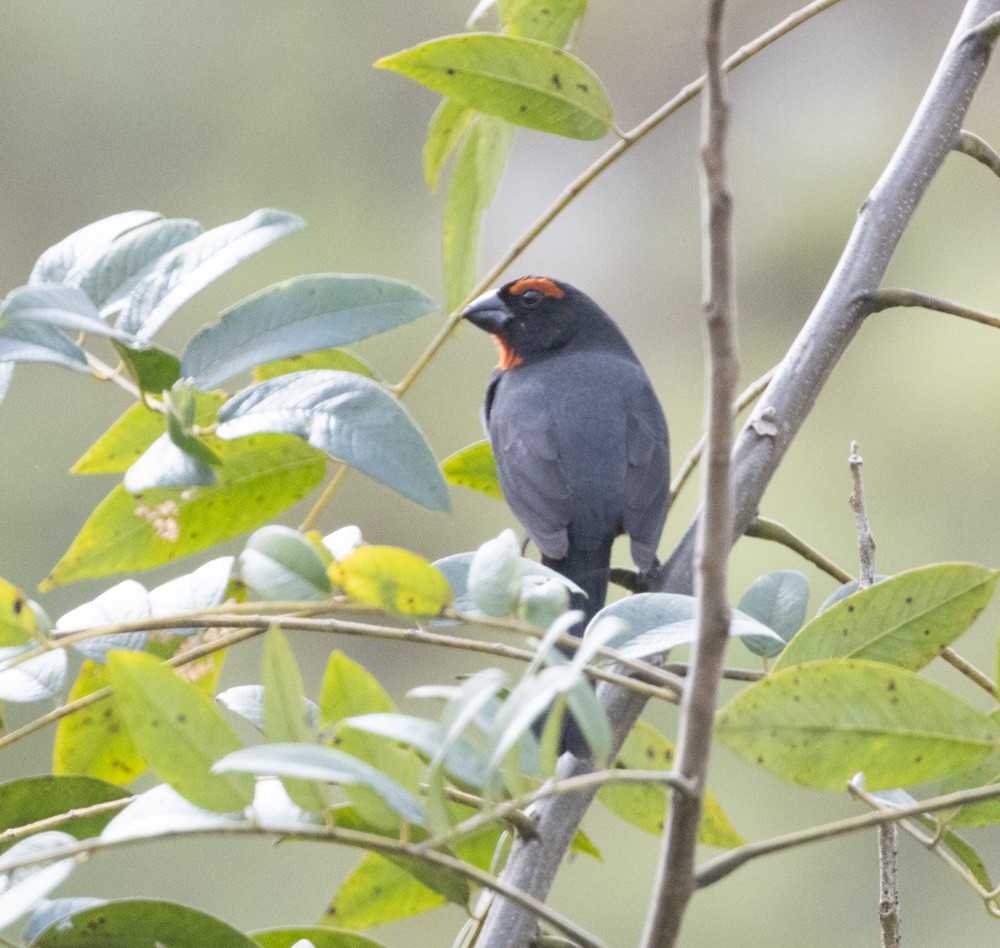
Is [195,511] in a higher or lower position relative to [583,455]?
lower

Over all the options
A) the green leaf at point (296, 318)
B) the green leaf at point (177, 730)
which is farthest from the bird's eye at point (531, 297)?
the green leaf at point (177, 730)

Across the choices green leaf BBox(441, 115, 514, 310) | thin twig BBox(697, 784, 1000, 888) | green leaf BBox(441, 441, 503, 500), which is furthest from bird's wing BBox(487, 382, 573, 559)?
thin twig BBox(697, 784, 1000, 888)

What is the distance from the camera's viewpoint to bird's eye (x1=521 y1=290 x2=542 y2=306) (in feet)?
8.15

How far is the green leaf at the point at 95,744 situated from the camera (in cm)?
104

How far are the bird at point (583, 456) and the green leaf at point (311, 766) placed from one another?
1.04 metres

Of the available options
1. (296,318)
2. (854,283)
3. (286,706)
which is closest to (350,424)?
(296,318)

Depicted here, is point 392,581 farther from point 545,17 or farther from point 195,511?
point 545,17

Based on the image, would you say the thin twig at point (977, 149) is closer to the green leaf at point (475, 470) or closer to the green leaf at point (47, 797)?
the green leaf at point (475, 470)

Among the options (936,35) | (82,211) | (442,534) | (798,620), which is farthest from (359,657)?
(798,620)

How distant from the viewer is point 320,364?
110 centimetres

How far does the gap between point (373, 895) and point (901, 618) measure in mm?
443

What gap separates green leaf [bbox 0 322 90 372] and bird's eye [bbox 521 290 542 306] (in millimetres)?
1713

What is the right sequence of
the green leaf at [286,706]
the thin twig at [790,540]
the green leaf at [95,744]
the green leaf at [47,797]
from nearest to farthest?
the green leaf at [286,706] < the green leaf at [47,797] < the green leaf at [95,744] < the thin twig at [790,540]

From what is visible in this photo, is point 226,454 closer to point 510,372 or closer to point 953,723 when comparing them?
point 953,723
